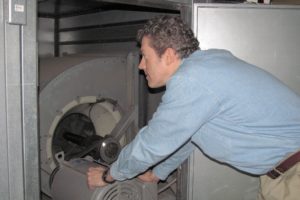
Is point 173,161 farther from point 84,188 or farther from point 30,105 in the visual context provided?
point 30,105

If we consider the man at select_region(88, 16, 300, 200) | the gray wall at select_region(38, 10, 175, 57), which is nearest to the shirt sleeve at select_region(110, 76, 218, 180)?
the man at select_region(88, 16, 300, 200)

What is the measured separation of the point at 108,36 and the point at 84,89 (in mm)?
1237

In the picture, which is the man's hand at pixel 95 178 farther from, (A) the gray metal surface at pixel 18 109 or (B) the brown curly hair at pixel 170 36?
(B) the brown curly hair at pixel 170 36

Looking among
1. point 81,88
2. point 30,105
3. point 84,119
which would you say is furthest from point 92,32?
point 30,105

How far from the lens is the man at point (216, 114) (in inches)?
53.4

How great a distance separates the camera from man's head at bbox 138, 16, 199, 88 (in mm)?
1547

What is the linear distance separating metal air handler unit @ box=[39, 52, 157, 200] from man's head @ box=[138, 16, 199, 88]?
2.05 feet

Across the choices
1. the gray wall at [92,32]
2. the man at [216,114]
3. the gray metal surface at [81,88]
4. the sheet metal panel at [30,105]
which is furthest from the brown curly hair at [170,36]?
the gray wall at [92,32]

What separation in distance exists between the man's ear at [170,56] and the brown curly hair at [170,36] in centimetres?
1

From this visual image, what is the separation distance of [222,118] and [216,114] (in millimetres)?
40

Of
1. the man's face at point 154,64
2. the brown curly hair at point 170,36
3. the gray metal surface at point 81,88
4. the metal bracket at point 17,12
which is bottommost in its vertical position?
the gray metal surface at point 81,88

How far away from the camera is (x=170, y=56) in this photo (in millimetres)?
1559

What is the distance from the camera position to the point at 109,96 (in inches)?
98.5

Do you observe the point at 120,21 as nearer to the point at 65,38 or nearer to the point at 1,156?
the point at 65,38
